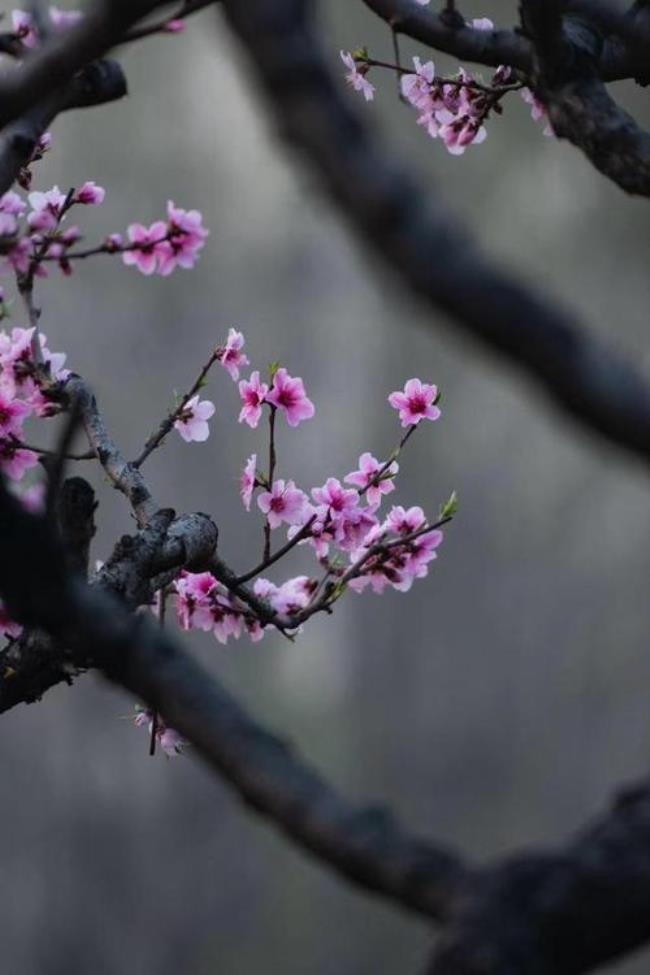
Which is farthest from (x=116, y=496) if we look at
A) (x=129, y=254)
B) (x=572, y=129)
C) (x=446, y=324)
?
(x=446, y=324)

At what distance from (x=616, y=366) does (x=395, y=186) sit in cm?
18

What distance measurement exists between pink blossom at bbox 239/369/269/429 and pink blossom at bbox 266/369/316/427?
0.06ft

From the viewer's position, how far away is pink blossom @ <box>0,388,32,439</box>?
2396 mm

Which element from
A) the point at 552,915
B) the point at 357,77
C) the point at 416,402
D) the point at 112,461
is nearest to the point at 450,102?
the point at 357,77

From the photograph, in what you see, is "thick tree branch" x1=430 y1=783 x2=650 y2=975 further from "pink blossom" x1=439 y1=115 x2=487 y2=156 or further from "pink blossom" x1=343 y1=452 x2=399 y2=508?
"pink blossom" x1=439 y1=115 x2=487 y2=156

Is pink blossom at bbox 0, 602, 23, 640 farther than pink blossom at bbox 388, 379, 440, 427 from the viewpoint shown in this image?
No

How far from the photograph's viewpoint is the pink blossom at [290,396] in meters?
2.63

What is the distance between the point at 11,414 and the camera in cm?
240

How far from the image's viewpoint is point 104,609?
1220 millimetres

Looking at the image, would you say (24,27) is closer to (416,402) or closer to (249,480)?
(249,480)

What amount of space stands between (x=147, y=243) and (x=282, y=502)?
21.4 inches

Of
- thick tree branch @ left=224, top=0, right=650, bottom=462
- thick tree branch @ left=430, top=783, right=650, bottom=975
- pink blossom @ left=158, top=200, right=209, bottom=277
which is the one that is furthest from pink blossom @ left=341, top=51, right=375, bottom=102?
thick tree branch @ left=430, top=783, right=650, bottom=975

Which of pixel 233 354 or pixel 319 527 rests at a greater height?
pixel 233 354

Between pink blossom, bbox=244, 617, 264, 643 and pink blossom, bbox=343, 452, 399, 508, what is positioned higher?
pink blossom, bbox=343, 452, 399, 508
